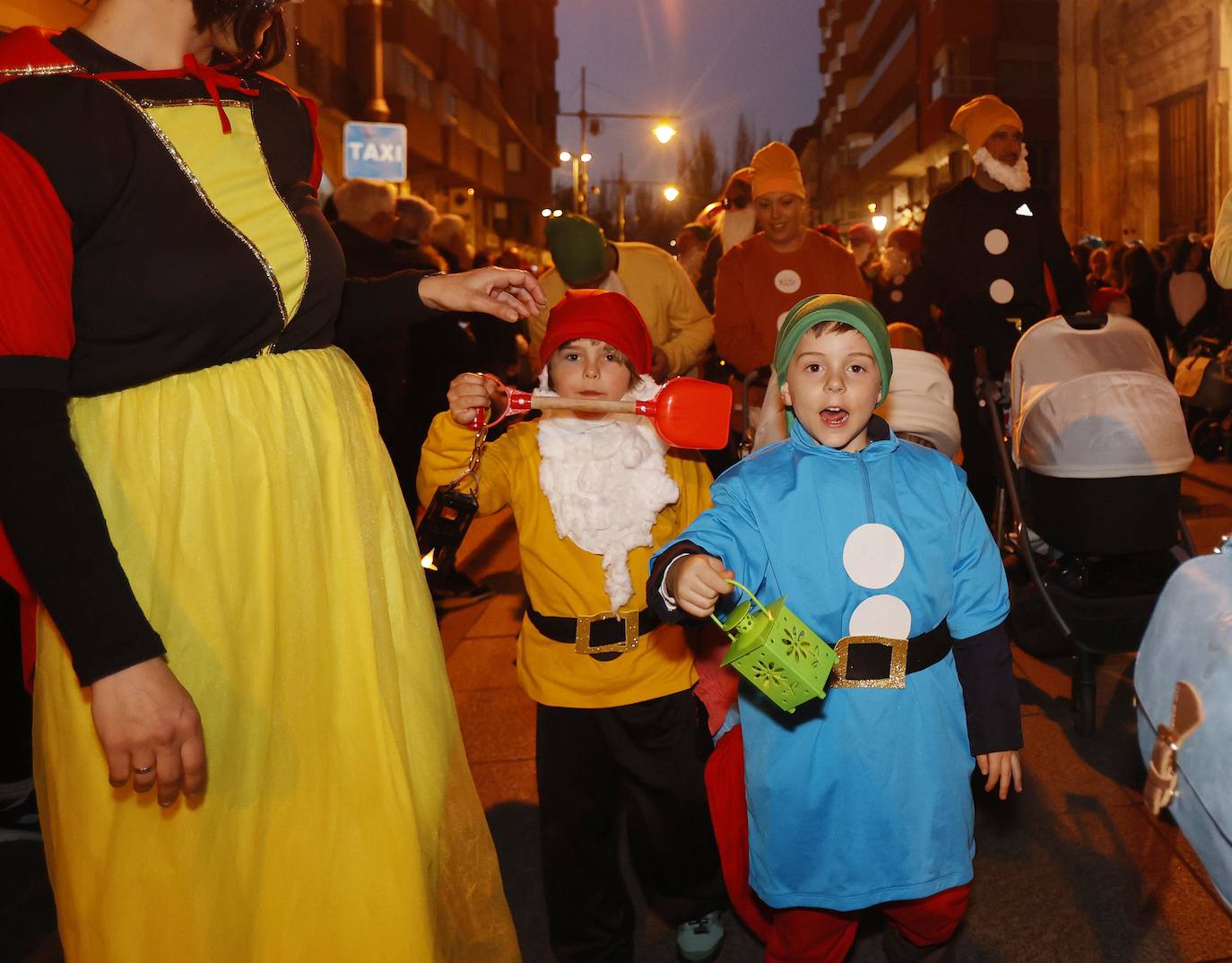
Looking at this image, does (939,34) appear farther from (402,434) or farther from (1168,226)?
(402,434)

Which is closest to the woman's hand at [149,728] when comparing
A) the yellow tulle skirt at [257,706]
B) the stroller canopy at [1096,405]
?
the yellow tulle skirt at [257,706]

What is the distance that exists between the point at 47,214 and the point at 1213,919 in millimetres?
3206

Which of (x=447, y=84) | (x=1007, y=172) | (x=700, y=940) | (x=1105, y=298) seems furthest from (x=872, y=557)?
(x=447, y=84)

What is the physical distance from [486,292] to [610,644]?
1.09 meters

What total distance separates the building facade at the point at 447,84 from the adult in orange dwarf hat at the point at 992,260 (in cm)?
329

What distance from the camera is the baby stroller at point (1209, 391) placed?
350 inches

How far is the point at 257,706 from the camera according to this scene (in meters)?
1.52

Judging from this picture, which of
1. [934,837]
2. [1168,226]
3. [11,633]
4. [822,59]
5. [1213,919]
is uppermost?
[822,59]

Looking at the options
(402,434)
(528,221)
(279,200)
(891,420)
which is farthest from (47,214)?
(528,221)

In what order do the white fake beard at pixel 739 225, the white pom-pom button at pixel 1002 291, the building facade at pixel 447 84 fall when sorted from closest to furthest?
the white pom-pom button at pixel 1002 291
the white fake beard at pixel 739 225
the building facade at pixel 447 84

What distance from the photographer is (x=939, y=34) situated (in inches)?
1404

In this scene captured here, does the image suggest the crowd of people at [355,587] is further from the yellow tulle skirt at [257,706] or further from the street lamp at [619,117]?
the street lamp at [619,117]

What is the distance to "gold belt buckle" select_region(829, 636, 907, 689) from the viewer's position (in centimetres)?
226

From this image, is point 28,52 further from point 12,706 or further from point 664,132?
point 664,132
